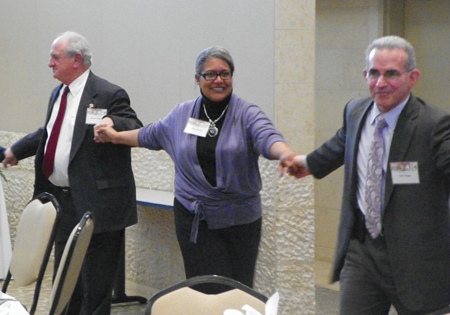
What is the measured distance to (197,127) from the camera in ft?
11.6

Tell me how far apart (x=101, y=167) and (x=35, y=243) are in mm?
818

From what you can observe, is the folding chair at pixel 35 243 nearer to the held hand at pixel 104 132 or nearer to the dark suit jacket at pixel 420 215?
the held hand at pixel 104 132

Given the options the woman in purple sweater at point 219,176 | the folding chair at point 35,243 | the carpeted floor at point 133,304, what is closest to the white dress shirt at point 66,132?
the folding chair at point 35,243

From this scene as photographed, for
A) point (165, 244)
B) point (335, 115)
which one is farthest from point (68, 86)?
point (335, 115)

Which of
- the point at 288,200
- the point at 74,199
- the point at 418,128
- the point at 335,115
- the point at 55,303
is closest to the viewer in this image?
the point at 418,128

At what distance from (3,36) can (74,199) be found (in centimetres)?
371

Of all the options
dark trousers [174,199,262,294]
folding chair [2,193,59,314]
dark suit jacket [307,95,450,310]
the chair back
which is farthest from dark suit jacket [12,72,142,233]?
dark suit jacket [307,95,450,310]

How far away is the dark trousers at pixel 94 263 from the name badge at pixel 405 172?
2.12 meters

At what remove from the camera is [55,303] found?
3.05 m

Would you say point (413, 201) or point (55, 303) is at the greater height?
point (413, 201)

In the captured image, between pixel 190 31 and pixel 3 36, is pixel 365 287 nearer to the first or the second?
pixel 190 31

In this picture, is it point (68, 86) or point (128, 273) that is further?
point (128, 273)

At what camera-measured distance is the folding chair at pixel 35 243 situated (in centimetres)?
346

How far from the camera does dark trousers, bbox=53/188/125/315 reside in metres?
4.28
